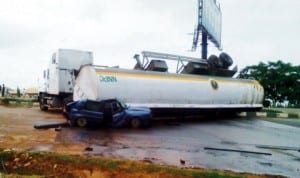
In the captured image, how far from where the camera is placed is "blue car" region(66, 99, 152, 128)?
656 inches

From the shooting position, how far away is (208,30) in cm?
4084

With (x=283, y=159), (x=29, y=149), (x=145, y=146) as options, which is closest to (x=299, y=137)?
(x=283, y=159)

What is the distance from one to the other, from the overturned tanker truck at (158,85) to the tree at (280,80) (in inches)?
824

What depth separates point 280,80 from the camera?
47.3 meters

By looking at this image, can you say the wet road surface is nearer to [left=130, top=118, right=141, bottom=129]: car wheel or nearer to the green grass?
[left=130, top=118, right=141, bottom=129]: car wheel

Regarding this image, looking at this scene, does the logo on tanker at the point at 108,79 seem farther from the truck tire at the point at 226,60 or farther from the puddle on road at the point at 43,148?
the truck tire at the point at 226,60

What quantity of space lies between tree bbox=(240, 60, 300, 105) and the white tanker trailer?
68.6 feet

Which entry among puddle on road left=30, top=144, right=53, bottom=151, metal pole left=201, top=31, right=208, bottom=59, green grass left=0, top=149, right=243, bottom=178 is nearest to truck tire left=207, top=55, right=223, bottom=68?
metal pole left=201, top=31, right=208, bottom=59

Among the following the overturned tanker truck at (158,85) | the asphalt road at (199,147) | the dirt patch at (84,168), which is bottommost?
the asphalt road at (199,147)

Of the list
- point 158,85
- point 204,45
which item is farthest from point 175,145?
point 204,45

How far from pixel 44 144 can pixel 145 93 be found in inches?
374

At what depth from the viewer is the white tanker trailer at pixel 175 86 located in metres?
19.5

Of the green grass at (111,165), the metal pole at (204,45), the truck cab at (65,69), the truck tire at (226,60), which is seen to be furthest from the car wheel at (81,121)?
the metal pole at (204,45)

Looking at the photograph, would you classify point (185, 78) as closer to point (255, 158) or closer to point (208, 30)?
point (255, 158)
